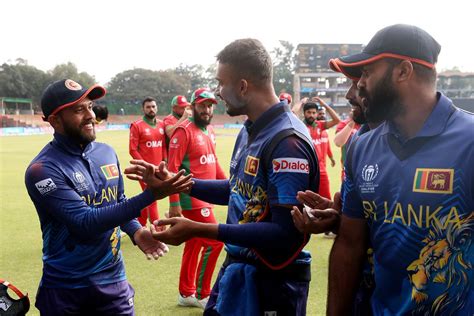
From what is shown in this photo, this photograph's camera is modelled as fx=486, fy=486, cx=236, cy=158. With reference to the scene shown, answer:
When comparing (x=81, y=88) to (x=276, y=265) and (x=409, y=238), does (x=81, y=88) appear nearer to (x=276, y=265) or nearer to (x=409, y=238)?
(x=276, y=265)

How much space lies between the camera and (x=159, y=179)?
3.15 metres

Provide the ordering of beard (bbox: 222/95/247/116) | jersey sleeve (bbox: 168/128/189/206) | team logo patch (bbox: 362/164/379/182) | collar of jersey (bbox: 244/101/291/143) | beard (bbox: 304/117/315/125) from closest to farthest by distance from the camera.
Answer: team logo patch (bbox: 362/164/379/182) → collar of jersey (bbox: 244/101/291/143) → beard (bbox: 222/95/247/116) → jersey sleeve (bbox: 168/128/189/206) → beard (bbox: 304/117/315/125)

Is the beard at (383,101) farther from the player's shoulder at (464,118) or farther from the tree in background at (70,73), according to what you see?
the tree in background at (70,73)

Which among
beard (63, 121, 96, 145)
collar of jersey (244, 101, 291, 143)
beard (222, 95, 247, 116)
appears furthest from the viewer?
beard (63, 121, 96, 145)

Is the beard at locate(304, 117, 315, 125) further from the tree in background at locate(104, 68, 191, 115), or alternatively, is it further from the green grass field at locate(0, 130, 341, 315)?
the tree in background at locate(104, 68, 191, 115)

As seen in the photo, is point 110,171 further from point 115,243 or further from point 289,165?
point 289,165

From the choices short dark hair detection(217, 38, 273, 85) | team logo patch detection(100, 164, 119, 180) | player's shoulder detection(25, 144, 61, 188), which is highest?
short dark hair detection(217, 38, 273, 85)

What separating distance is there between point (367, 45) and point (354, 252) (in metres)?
0.99

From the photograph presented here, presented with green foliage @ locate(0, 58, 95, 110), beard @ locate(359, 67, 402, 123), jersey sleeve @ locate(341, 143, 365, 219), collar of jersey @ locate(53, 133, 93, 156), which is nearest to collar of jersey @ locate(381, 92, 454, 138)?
beard @ locate(359, 67, 402, 123)

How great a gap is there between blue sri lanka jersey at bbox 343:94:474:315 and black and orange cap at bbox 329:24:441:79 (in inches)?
8.0

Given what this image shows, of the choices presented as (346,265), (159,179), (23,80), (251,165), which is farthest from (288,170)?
(23,80)

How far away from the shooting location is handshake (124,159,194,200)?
10.1 ft

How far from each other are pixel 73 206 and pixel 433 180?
2.12 m

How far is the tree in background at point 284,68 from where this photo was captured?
93188mm
